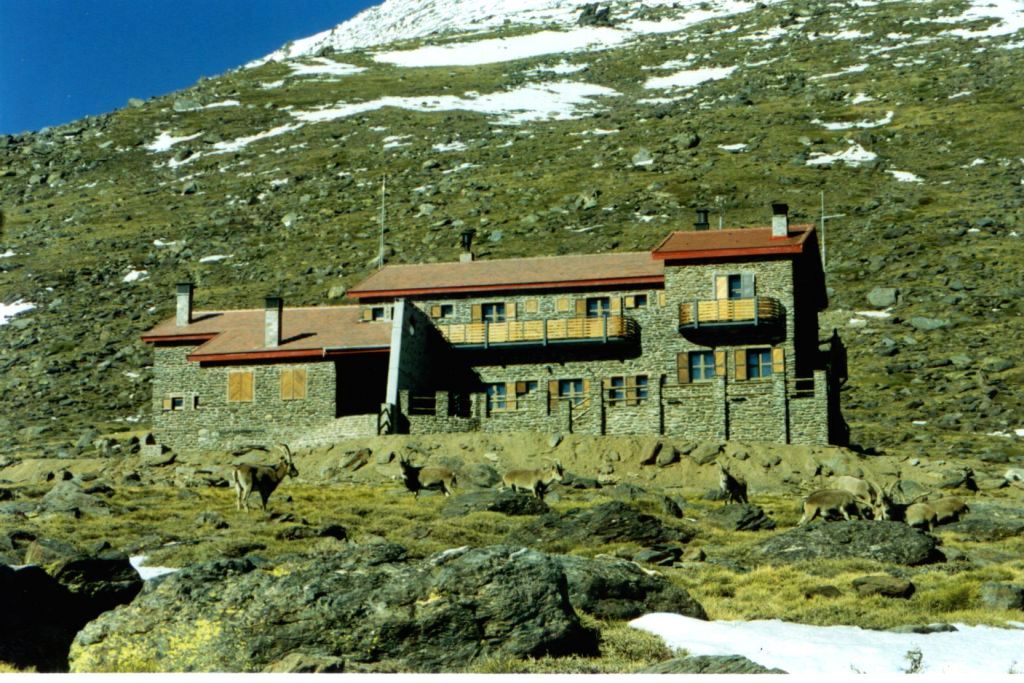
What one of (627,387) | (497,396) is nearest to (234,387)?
(497,396)

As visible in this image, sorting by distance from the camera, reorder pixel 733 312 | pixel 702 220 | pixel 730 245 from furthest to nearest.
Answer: pixel 702 220
pixel 730 245
pixel 733 312

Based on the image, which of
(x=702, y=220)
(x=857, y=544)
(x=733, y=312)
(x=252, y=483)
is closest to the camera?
(x=857, y=544)

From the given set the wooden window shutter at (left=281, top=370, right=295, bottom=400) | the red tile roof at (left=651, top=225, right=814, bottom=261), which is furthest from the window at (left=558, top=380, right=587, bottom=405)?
the wooden window shutter at (left=281, top=370, right=295, bottom=400)

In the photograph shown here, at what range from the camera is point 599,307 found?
57281mm

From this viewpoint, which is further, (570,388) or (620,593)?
(570,388)

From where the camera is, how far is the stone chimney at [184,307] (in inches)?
2464

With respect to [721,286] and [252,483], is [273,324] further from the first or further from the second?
[252,483]

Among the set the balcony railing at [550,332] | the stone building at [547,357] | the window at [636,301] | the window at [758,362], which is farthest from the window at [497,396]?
the window at [758,362]

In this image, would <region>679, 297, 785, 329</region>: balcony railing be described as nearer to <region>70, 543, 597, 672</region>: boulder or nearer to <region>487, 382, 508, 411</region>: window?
<region>487, 382, 508, 411</region>: window

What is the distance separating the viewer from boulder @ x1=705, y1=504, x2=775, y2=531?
3706 cm

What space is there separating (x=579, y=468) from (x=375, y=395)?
1093 cm

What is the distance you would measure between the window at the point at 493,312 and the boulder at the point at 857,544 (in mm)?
26254

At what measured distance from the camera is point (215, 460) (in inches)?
2030

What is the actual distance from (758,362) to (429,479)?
16207mm
